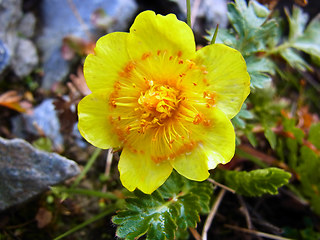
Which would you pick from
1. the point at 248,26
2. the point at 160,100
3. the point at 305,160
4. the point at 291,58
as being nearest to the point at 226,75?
the point at 160,100

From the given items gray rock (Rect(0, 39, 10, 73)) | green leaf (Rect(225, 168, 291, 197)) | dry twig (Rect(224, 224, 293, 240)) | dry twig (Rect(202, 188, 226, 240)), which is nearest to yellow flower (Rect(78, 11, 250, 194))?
green leaf (Rect(225, 168, 291, 197))

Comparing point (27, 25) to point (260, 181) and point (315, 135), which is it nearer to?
point (260, 181)

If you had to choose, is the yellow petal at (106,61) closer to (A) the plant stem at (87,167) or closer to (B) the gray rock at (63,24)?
(A) the plant stem at (87,167)

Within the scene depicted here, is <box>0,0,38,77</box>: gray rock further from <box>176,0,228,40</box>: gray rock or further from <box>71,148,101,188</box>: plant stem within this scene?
<box>176,0,228,40</box>: gray rock

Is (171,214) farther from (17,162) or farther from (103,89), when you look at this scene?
(17,162)

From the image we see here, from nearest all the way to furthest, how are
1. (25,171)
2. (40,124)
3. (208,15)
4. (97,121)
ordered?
(97,121), (25,171), (40,124), (208,15)

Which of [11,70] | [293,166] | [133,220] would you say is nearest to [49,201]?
[133,220]
